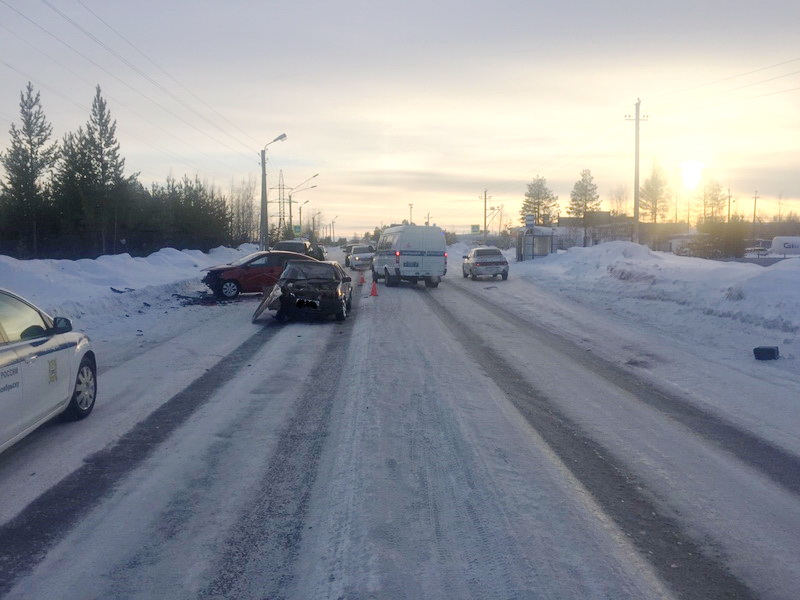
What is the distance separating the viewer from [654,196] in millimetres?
95062

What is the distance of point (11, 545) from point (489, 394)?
609cm

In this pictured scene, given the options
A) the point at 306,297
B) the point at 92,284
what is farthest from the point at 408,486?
the point at 92,284

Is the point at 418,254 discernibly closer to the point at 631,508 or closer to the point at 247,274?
the point at 247,274

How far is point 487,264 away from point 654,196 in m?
68.1

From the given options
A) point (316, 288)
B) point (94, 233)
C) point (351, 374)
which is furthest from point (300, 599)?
point (94, 233)

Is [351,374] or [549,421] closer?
[549,421]

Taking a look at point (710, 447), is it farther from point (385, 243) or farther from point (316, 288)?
point (385, 243)

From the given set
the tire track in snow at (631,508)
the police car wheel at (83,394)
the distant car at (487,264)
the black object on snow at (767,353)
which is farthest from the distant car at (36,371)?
the distant car at (487,264)

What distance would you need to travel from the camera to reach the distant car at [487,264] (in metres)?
35.1

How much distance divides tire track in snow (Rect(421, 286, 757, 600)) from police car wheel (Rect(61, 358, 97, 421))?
16.8 feet

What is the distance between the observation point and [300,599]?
4043 millimetres

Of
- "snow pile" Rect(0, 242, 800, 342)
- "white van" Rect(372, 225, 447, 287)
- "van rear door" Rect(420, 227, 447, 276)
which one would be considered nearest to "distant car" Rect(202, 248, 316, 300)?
"snow pile" Rect(0, 242, 800, 342)

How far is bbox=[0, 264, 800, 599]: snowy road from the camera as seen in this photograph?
14.3ft

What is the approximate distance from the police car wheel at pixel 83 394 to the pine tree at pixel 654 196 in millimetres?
94760
